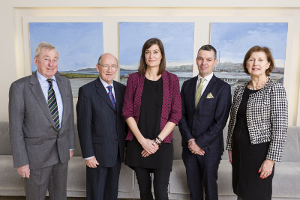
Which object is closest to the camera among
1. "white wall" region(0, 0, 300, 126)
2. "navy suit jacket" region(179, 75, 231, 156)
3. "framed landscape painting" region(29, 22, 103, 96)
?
"navy suit jacket" region(179, 75, 231, 156)

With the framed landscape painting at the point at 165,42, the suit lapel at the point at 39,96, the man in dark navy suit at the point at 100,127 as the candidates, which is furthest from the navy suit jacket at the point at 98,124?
the framed landscape painting at the point at 165,42

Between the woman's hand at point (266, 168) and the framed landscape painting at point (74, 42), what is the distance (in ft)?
8.97

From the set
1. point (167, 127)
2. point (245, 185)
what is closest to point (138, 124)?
point (167, 127)

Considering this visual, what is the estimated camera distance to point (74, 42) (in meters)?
3.29

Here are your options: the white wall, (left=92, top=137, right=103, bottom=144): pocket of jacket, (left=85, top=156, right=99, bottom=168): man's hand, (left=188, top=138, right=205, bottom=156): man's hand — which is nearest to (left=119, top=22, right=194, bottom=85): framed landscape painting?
the white wall

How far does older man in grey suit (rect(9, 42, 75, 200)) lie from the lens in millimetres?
1584

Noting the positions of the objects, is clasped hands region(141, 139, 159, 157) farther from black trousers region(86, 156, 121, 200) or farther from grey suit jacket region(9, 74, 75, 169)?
grey suit jacket region(9, 74, 75, 169)

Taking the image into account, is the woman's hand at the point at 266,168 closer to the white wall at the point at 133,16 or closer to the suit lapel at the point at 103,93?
the suit lapel at the point at 103,93

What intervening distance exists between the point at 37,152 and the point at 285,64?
3.70 m

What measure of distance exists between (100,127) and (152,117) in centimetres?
50

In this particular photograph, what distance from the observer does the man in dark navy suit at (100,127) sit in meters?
1.82

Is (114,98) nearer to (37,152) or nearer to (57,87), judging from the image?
(57,87)

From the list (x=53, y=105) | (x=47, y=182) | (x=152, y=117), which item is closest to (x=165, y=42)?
(x=152, y=117)

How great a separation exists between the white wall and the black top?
178 cm
